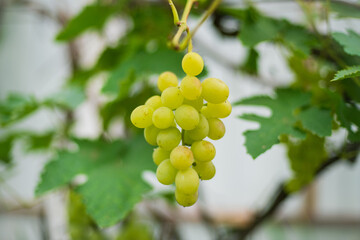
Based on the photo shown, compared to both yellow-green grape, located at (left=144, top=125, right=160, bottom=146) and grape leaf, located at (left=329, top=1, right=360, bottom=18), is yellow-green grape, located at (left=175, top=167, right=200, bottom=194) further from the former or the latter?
grape leaf, located at (left=329, top=1, right=360, bottom=18)

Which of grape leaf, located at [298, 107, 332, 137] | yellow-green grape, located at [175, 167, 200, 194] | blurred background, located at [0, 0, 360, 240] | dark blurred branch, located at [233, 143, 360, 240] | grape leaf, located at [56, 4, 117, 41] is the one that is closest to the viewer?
yellow-green grape, located at [175, 167, 200, 194]

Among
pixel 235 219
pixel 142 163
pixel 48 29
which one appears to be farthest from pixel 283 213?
pixel 48 29

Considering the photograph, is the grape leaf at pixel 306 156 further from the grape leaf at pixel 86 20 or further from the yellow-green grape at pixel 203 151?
the grape leaf at pixel 86 20

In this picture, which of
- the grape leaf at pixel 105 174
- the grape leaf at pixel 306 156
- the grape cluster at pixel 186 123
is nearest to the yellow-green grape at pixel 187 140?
the grape cluster at pixel 186 123

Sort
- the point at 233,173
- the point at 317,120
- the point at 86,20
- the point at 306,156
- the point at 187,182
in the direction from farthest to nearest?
the point at 233,173, the point at 86,20, the point at 306,156, the point at 317,120, the point at 187,182

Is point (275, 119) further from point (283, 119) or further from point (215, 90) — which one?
point (215, 90)

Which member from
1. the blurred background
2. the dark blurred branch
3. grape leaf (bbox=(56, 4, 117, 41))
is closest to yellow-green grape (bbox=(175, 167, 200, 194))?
the dark blurred branch

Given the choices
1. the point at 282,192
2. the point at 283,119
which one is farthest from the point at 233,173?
the point at 283,119

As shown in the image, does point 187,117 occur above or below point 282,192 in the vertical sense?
above
